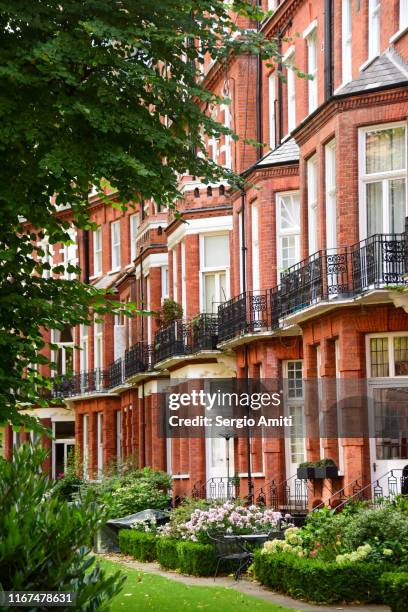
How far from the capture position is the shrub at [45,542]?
383 inches

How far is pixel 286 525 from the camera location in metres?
26.9

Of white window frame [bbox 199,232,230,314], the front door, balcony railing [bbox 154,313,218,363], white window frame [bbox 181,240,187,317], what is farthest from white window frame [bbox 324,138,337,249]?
white window frame [bbox 181,240,187,317]

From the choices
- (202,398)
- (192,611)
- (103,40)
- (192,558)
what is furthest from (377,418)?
(202,398)

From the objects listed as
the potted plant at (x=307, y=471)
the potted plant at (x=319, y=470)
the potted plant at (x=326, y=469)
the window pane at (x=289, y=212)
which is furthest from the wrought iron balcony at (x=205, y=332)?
the potted plant at (x=326, y=469)

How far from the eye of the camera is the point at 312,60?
3459cm

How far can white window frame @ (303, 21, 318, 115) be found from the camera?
3416 centimetres

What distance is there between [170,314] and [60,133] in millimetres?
27099

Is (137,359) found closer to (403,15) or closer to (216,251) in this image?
(216,251)

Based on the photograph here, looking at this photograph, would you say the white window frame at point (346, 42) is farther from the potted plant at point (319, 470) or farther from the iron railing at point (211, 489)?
the iron railing at point (211, 489)

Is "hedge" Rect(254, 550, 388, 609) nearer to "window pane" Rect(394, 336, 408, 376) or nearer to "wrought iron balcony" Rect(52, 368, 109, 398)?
"window pane" Rect(394, 336, 408, 376)

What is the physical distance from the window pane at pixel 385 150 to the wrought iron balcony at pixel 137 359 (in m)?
23.2

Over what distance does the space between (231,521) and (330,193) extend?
735 centimetres

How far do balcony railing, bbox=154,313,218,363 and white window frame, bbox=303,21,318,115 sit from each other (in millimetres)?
9154

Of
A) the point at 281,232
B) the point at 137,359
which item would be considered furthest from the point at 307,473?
the point at 137,359
